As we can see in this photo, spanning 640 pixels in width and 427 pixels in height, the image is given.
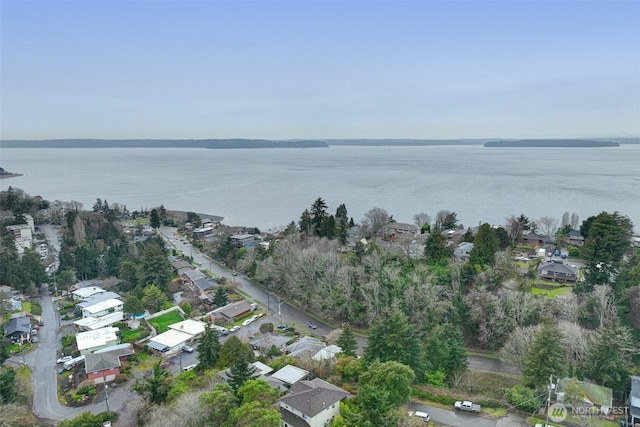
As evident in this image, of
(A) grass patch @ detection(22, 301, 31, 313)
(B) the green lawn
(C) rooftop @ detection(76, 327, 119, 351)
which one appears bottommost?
(B) the green lawn

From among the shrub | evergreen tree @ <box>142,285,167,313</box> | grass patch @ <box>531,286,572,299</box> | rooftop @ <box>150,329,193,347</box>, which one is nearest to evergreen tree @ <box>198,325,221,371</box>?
rooftop @ <box>150,329,193,347</box>

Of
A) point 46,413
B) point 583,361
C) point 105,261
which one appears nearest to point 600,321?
point 583,361

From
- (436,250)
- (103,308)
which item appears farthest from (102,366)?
(436,250)

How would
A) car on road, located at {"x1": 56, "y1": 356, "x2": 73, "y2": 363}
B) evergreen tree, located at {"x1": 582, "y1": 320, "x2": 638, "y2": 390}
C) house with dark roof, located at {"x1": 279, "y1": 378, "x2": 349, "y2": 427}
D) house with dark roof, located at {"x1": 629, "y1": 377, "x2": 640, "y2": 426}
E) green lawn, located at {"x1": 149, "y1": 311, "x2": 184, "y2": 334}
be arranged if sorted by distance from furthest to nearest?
green lawn, located at {"x1": 149, "y1": 311, "x2": 184, "y2": 334}
car on road, located at {"x1": 56, "y1": 356, "x2": 73, "y2": 363}
evergreen tree, located at {"x1": 582, "y1": 320, "x2": 638, "y2": 390}
house with dark roof, located at {"x1": 629, "y1": 377, "x2": 640, "y2": 426}
house with dark roof, located at {"x1": 279, "y1": 378, "x2": 349, "y2": 427}

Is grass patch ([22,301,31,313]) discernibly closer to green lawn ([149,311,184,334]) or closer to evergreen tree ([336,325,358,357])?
green lawn ([149,311,184,334])

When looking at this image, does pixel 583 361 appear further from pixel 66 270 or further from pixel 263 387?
pixel 66 270

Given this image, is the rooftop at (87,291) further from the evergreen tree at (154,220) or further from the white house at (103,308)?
the evergreen tree at (154,220)

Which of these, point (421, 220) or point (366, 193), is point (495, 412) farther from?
point (366, 193)
